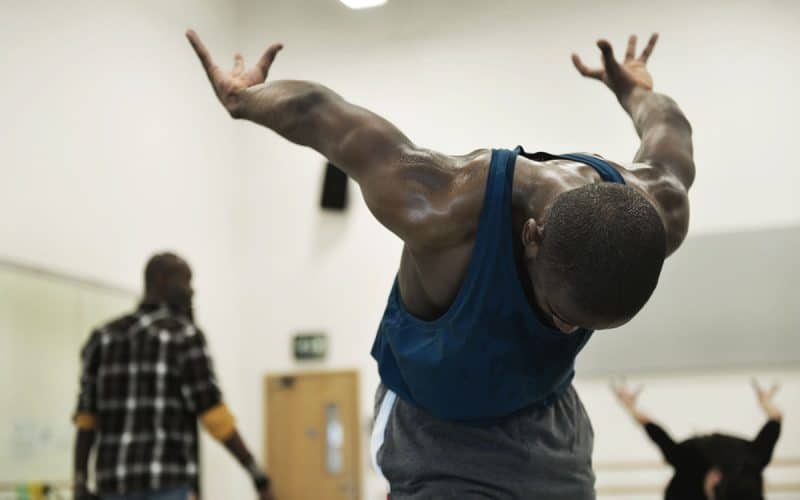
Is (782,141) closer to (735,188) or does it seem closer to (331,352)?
(735,188)

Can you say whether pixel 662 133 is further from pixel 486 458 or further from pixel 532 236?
pixel 486 458

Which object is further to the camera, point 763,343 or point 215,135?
point 215,135

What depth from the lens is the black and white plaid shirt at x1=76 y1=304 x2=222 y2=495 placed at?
119 inches

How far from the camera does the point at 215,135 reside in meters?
7.25

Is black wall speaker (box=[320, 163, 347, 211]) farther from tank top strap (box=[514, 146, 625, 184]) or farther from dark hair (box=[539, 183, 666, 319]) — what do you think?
dark hair (box=[539, 183, 666, 319])

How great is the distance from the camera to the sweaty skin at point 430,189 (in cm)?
138

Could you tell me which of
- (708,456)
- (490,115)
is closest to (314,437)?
(490,115)

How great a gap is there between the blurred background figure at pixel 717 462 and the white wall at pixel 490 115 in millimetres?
2407

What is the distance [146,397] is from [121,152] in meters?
3.10

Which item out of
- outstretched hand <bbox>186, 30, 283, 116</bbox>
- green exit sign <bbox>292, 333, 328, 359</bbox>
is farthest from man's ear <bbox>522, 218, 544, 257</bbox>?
green exit sign <bbox>292, 333, 328, 359</bbox>

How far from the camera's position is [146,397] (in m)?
3.07

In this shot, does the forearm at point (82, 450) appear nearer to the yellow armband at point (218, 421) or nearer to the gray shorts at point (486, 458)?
the yellow armband at point (218, 421)

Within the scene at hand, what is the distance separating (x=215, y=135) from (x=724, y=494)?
16.5ft

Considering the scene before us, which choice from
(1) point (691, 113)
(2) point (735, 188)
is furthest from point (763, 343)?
(1) point (691, 113)
